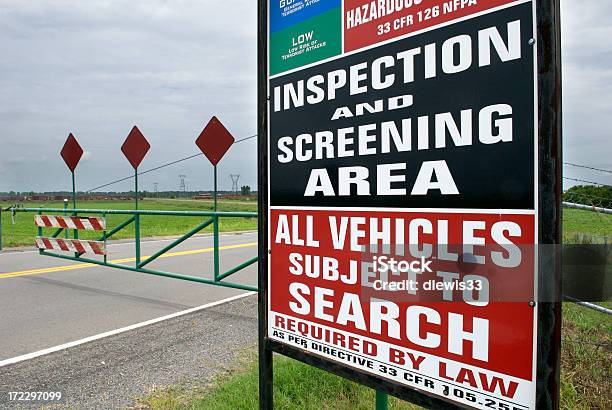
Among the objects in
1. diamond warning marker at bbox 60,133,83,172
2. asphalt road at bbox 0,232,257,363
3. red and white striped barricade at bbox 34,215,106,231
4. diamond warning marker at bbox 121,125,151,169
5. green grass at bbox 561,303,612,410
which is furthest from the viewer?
diamond warning marker at bbox 60,133,83,172

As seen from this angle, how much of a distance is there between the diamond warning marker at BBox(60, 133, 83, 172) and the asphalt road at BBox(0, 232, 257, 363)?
2.24m

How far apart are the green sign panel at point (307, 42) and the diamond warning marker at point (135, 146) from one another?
5.57 meters

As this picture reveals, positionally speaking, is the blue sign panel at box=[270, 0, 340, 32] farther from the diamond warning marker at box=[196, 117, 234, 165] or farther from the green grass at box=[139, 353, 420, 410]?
the diamond warning marker at box=[196, 117, 234, 165]

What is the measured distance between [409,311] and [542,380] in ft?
1.71

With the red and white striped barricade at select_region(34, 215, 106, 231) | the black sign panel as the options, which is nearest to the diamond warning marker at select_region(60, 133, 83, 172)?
the red and white striped barricade at select_region(34, 215, 106, 231)

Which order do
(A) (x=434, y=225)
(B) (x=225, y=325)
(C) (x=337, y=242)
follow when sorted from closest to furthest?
(A) (x=434, y=225) < (C) (x=337, y=242) < (B) (x=225, y=325)

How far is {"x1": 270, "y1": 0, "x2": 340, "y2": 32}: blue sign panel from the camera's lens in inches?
83.1

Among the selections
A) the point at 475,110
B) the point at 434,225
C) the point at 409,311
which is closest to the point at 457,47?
the point at 475,110

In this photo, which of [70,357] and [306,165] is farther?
[70,357]

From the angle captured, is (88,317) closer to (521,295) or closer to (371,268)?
(371,268)

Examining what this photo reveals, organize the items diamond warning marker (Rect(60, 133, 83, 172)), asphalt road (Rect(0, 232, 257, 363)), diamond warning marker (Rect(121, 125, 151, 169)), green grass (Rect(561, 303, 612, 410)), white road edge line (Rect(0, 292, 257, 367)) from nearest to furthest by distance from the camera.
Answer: green grass (Rect(561, 303, 612, 410)) → white road edge line (Rect(0, 292, 257, 367)) → asphalt road (Rect(0, 232, 257, 363)) → diamond warning marker (Rect(121, 125, 151, 169)) → diamond warning marker (Rect(60, 133, 83, 172))

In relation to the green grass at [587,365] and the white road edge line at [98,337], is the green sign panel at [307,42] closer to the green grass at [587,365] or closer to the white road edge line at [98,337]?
the green grass at [587,365]

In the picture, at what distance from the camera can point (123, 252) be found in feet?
40.4

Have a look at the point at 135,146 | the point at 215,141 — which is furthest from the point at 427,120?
the point at 135,146
